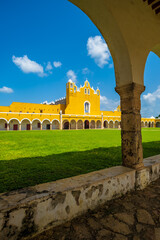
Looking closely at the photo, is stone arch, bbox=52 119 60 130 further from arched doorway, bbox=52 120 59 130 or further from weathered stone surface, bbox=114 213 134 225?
weathered stone surface, bbox=114 213 134 225

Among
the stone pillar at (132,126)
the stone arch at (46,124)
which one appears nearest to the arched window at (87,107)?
the stone arch at (46,124)

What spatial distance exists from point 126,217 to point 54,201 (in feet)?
3.01

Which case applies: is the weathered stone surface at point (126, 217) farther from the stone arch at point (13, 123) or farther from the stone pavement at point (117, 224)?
the stone arch at point (13, 123)

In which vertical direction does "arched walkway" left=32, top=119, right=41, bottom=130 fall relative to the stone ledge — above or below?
above

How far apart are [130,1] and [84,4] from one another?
817mm

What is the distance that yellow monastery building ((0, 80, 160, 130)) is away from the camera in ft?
87.5

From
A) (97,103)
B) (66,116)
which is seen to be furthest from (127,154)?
(97,103)

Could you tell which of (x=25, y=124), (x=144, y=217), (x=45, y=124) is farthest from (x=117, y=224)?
(x=45, y=124)

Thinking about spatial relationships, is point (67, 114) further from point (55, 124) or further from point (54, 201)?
point (54, 201)

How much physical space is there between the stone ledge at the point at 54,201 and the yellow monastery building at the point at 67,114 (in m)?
26.2

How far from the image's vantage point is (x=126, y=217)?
1.64 m

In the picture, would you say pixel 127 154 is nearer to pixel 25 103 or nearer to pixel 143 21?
pixel 143 21

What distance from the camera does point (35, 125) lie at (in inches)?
1164

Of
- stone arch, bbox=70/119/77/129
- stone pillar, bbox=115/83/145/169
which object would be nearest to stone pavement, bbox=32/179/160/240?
stone pillar, bbox=115/83/145/169
